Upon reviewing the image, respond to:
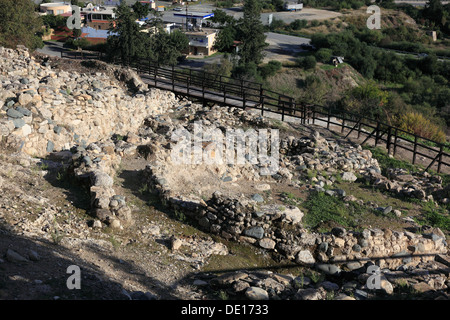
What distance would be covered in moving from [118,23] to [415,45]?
50.4 metres

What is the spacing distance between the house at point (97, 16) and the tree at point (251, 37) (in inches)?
678

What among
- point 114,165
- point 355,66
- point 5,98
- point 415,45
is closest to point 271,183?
point 114,165

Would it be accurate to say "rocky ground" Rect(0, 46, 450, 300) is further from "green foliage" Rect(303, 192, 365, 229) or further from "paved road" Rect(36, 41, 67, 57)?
"paved road" Rect(36, 41, 67, 57)

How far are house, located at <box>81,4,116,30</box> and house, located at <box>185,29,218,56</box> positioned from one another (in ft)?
33.8

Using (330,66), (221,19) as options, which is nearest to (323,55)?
(330,66)

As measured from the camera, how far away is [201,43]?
54.6m

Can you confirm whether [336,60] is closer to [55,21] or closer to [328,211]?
[55,21]

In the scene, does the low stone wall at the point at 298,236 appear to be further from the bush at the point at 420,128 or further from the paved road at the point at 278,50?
the paved road at the point at 278,50

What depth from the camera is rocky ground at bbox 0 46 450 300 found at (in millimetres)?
7488

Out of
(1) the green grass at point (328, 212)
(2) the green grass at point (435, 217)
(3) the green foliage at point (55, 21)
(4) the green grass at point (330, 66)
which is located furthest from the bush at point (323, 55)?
(1) the green grass at point (328, 212)

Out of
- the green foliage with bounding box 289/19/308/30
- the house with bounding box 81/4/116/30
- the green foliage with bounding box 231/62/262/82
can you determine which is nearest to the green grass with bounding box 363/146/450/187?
the green foliage with bounding box 231/62/262/82

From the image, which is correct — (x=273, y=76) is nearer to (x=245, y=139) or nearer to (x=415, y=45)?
(x=415, y=45)

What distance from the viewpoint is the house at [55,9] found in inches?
2552

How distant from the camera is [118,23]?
98.0 feet
